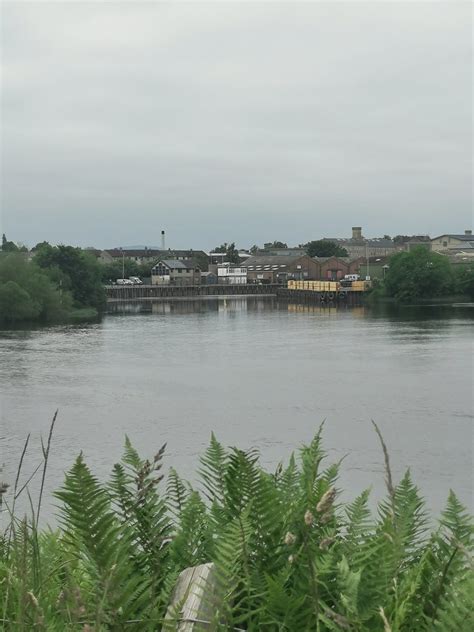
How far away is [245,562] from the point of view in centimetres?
207

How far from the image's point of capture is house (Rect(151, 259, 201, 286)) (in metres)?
119

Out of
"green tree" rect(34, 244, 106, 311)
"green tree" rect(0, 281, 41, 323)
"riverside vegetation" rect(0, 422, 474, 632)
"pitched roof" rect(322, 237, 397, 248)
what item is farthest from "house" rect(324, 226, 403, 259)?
"riverside vegetation" rect(0, 422, 474, 632)

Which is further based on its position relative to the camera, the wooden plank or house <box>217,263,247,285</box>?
house <box>217,263,247,285</box>

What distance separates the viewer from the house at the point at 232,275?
122 m

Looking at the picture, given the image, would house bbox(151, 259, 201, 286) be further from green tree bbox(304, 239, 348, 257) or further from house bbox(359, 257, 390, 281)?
house bbox(359, 257, 390, 281)

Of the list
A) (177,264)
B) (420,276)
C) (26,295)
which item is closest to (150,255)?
(177,264)

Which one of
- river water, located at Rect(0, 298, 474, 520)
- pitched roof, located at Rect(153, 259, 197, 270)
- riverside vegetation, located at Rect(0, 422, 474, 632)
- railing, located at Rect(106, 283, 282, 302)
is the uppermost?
pitched roof, located at Rect(153, 259, 197, 270)

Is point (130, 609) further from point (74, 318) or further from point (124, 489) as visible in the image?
point (74, 318)

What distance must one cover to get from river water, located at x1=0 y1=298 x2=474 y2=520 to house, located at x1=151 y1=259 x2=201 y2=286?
74.3 meters

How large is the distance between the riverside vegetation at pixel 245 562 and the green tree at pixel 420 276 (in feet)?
247

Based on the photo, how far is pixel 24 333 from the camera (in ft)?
147

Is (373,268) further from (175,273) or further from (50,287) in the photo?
(50,287)

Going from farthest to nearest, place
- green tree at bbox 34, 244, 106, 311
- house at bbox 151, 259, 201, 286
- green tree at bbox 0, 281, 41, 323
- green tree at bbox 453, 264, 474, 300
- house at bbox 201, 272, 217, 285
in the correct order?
1. house at bbox 201, 272, 217, 285
2. house at bbox 151, 259, 201, 286
3. green tree at bbox 453, 264, 474, 300
4. green tree at bbox 34, 244, 106, 311
5. green tree at bbox 0, 281, 41, 323

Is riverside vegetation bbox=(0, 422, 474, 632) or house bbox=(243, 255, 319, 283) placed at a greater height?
house bbox=(243, 255, 319, 283)
